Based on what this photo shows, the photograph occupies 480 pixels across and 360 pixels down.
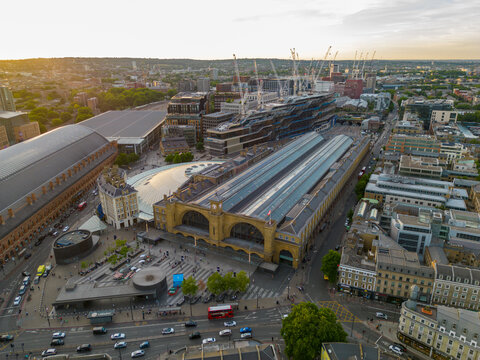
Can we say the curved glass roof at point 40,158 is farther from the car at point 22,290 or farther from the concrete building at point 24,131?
the concrete building at point 24,131

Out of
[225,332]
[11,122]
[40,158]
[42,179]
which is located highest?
[11,122]

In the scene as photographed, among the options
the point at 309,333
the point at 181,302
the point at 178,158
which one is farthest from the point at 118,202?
the point at 309,333

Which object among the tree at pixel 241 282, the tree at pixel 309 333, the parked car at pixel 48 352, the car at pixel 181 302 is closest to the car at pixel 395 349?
the tree at pixel 309 333

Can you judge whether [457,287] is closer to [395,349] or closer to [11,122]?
[395,349]

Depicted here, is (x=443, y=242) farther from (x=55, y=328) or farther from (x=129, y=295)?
(x=55, y=328)

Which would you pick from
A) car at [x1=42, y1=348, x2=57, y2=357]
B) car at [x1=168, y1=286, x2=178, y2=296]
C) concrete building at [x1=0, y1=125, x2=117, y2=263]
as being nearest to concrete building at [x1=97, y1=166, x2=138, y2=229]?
concrete building at [x1=0, y1=125, x2=117, y2=263]

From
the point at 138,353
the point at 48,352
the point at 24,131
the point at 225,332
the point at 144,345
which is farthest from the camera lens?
the point at 24,131

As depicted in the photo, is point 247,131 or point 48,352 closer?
point 48,352

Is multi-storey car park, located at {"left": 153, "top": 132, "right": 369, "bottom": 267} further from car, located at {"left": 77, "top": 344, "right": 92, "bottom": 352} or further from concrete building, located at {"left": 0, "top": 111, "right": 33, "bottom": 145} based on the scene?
concrete building, located at {"left": 0, "top": 111, "right": 33, "bottom": 145}

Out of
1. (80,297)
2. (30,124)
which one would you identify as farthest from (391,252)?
(30,124)
